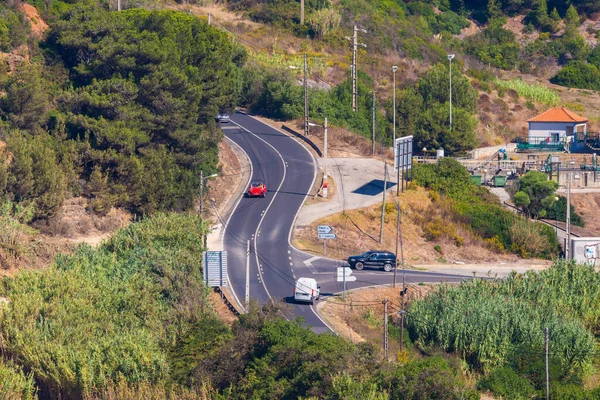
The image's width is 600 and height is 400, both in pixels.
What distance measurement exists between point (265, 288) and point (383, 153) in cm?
3356

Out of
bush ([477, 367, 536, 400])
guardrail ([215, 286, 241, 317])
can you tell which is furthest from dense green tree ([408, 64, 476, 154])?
bush ([477, 367, 536, 400])

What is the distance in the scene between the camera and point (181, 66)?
231 feet

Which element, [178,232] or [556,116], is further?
[556,116]

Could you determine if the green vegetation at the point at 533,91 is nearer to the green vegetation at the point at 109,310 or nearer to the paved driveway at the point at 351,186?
the paved driveway at the point at 351,186

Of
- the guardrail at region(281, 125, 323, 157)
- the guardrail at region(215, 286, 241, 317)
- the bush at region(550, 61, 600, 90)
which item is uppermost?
the bush at region(550, 61, 600, 90)

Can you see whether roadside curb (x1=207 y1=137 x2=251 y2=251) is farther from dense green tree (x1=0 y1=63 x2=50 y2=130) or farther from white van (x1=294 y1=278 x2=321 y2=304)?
dense green tree (x1=0 y1=63 x2=50 y2=130)

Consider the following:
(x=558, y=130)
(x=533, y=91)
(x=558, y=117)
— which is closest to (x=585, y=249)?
(x=558, y=130)

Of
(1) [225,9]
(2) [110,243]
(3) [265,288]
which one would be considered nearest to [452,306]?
(3) [265,288]

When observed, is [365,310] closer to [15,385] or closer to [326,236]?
[326,236]

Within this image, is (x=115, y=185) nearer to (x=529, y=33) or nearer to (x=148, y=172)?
(x=148, y=172)

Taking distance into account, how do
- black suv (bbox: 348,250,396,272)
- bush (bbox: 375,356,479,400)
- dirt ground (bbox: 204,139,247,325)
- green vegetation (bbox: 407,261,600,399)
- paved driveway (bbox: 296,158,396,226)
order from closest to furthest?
bush (bbox: 375,356,479,400), green vegetation (bbox: 407,261,600,399), black suv (bbox: 348,250,396,272), paved driveway (bbox: 296,158,396,226), dirt ground (bbox: 204,139,247,325)

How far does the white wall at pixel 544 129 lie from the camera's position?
312ft

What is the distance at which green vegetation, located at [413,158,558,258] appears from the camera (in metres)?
64.0

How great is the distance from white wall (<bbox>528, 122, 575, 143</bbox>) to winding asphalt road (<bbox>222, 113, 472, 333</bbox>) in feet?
91.2
